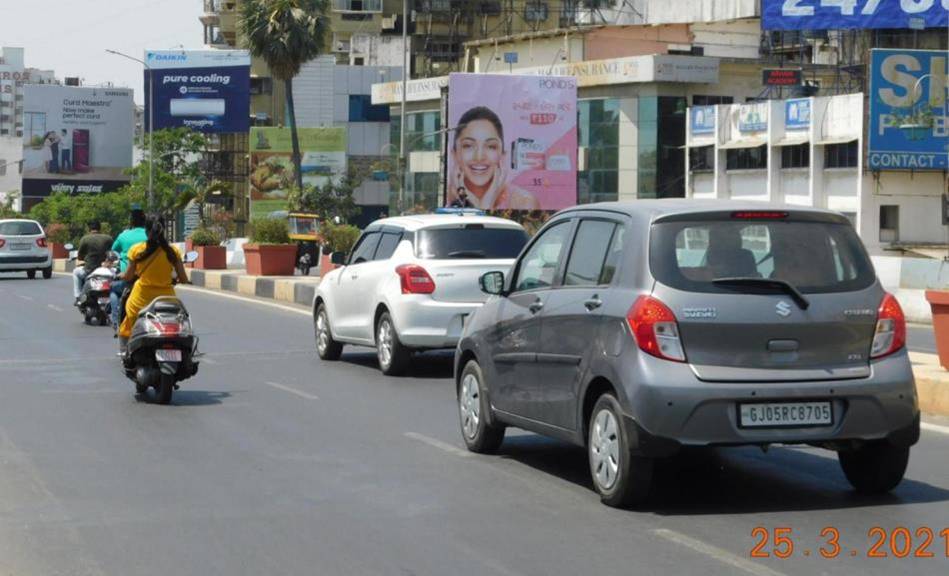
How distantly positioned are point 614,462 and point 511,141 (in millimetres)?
49696

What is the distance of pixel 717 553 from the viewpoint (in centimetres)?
718

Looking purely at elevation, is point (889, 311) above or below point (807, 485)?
above

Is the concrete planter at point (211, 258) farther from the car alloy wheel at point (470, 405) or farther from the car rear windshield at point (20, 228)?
the car alloy wheel at point (470, 405)

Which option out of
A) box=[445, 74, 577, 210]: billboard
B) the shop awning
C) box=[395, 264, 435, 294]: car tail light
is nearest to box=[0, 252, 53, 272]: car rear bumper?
box=[445, 74, 577, 210]: billboard

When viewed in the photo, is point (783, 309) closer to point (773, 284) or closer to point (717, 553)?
point (773, 284)

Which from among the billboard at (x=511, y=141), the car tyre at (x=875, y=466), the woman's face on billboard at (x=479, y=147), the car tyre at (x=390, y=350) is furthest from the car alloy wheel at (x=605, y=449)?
the woman's face on billboard at (x=479, y=147)

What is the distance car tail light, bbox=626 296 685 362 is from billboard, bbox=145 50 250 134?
3711 inches

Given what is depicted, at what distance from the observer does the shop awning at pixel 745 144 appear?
70062 millimetres

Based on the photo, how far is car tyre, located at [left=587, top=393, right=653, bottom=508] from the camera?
323 inches

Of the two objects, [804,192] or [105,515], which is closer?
[105,515]

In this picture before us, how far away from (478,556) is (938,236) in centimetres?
6346

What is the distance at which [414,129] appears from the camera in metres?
90.6

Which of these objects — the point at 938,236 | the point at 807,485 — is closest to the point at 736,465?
the point at 807,485

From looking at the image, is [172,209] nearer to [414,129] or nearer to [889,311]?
[414,129]
